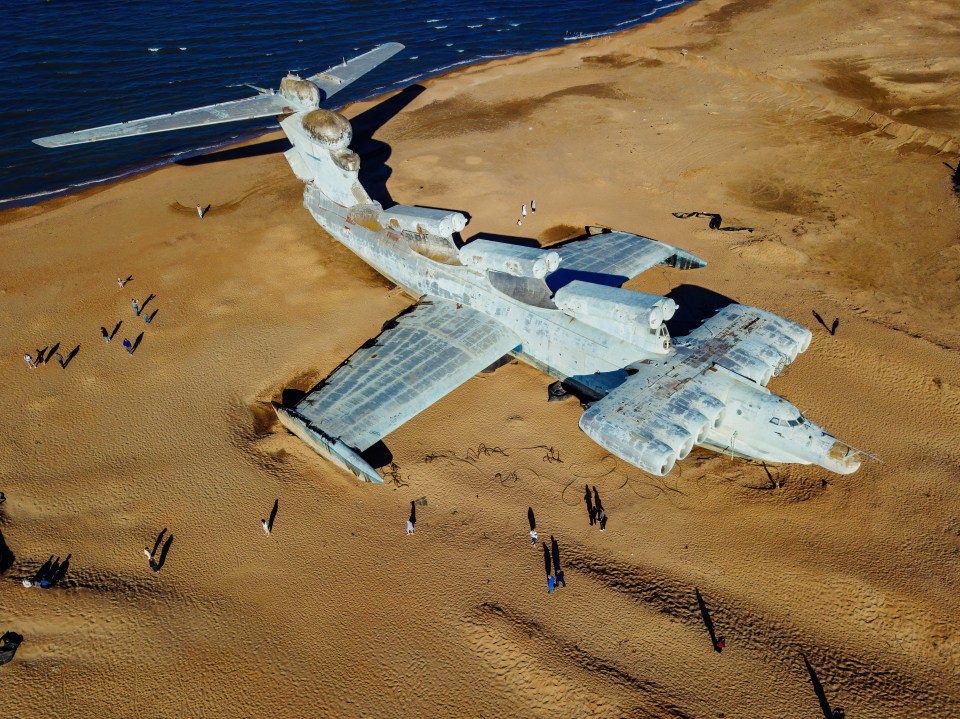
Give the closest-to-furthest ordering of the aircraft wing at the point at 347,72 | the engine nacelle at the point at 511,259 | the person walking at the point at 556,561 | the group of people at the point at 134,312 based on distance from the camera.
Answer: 1. the person walking at the point at 556,561
2. the engine nacelle at the point at 511,259
3. the group of people at the point at 134,312
4. the aircraft wing at the point at 347,72

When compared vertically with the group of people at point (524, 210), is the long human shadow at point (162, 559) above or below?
below

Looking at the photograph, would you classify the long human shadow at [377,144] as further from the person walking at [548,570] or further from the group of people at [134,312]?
the person walking at [548,570]

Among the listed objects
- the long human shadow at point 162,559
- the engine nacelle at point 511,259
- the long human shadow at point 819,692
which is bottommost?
the long human shadow at point 819,692

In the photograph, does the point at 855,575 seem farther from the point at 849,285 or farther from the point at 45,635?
the point at 45,635

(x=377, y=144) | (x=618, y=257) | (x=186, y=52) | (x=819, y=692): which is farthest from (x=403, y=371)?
(x=186, y=52)

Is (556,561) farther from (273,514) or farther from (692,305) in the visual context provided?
(692,305)

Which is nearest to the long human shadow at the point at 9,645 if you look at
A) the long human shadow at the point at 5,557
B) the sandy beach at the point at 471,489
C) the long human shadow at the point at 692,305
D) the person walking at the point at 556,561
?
the sandy beach at the point at 471,489
